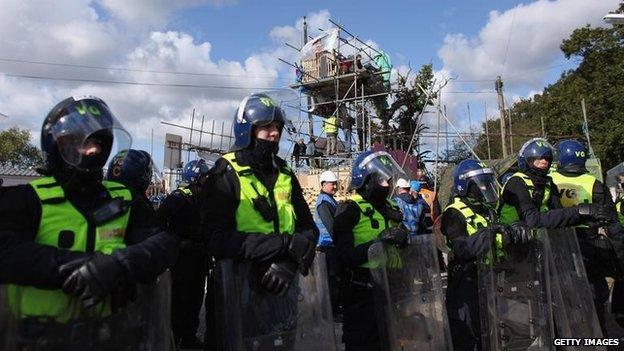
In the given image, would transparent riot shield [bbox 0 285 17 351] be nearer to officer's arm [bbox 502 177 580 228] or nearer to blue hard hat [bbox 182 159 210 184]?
officer's arm [bbox 502 177 580 228]

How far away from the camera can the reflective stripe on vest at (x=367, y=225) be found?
3.76 m

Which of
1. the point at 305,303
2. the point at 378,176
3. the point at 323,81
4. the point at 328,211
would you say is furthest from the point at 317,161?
the point at 305,303

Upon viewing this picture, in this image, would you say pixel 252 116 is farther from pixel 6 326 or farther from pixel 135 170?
pixel 135 170

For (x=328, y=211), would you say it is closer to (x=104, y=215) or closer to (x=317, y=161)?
(x=104, y=215)

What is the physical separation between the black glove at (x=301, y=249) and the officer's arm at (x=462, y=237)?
1.56 metres

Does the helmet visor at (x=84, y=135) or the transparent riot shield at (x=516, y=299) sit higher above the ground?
the helmet visor at (x=84, y=135)

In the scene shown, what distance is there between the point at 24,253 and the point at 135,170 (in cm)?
255

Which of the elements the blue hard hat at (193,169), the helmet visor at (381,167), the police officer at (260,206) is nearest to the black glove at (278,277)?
the police officer at (260,206)

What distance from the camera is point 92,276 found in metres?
1.86

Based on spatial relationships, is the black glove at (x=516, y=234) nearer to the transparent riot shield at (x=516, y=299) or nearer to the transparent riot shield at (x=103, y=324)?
the transparent riot shield at (x=516, y=299)

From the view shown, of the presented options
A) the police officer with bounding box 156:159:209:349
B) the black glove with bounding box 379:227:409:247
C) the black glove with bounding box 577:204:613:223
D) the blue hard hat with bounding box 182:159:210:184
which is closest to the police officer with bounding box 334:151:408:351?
the black glove with bounding box 379:227:409:247

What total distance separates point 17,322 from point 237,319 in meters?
0.97

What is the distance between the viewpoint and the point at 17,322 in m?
1.88

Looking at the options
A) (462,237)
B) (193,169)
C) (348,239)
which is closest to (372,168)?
(348,239)
